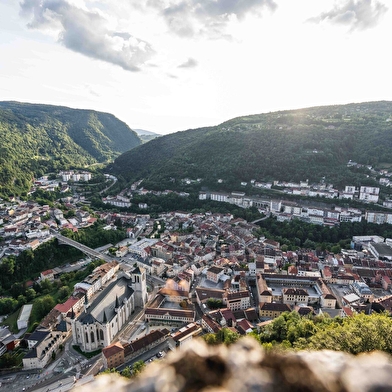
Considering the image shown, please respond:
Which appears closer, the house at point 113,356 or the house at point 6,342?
the house at point 113,356

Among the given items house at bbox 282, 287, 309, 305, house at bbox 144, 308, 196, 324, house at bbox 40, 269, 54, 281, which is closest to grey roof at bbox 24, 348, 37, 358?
house at bbox 144, 308, 196, 324

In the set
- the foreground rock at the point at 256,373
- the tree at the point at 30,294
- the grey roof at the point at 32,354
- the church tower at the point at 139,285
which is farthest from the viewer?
the tree at the point at 30,294

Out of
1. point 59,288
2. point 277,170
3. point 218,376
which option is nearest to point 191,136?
point 277,170

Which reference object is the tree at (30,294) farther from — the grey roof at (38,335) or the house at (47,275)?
the grey roof at (38,335)

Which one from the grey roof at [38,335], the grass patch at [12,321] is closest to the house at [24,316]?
the grass patch at [12,321]

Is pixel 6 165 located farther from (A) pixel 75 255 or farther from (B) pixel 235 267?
(B) pixel 235 267

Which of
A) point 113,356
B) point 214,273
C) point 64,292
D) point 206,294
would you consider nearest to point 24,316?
point 64,292

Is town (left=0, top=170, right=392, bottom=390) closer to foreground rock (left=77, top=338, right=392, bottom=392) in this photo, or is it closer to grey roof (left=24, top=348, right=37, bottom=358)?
grey roof (left=24, top=348, right=37, bottom=358)
